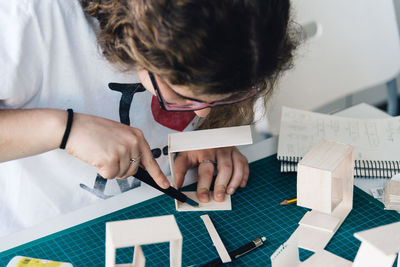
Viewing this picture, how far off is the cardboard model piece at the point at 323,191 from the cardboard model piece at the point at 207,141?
0.14 m

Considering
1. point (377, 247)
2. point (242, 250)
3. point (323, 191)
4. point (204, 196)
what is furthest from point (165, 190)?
point (377, 247)

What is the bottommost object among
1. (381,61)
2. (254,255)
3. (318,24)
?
(254,255)

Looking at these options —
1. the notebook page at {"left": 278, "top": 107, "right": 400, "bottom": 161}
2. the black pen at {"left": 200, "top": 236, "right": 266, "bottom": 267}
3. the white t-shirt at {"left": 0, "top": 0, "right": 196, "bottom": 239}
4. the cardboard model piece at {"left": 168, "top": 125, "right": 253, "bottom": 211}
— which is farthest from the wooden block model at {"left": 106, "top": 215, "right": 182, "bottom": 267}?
the notebook page at {"left": 278, "top": 107, "right": 400, "bottom": 161}

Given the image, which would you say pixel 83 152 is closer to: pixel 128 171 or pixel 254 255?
pixel 128 171

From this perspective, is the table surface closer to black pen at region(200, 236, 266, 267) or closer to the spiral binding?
the spiral binding

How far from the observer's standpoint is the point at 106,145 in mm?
912

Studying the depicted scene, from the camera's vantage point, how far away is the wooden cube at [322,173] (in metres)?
0.92

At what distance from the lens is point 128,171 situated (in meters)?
0.96

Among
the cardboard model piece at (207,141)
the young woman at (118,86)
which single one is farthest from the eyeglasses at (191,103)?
the cardboard model piece at (207,141)

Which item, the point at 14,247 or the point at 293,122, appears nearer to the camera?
the point at 14,247

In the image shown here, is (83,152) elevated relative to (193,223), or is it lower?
elevated

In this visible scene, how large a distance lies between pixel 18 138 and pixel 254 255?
47 cm

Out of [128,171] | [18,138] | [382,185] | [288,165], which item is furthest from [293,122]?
[18,138]

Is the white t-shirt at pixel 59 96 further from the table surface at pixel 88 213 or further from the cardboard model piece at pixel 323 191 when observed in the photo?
the cardboard model piece at pixel 323 191
